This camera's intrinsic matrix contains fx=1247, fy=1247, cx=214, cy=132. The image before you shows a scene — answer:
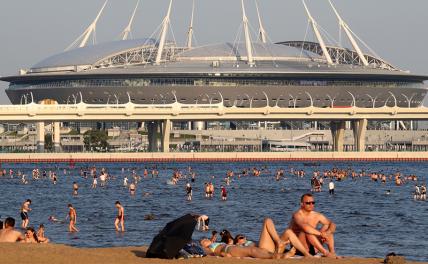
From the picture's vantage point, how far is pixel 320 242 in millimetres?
31203

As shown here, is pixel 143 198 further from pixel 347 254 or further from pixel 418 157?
pixel 418 157

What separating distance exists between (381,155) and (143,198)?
94.4 metres

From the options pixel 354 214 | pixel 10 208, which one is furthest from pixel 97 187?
pixel 354 214

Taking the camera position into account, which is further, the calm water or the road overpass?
the road overpass

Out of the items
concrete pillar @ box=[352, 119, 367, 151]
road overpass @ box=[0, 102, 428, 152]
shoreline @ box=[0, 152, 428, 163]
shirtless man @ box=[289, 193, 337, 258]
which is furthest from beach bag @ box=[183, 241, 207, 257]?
concrete pillar @ box=[352, 119, 367, 151]

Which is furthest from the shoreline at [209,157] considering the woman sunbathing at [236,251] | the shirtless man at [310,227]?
the shirtless man at [310,227]

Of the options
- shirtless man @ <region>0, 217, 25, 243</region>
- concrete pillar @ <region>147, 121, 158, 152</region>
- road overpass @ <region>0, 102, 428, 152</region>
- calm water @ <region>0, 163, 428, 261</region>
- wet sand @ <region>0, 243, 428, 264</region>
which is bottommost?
calm water @ <region>0, 163, 428, 261</region>

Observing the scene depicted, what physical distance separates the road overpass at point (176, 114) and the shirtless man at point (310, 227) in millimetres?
129916

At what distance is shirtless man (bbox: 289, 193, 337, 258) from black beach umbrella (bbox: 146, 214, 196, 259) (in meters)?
2.73

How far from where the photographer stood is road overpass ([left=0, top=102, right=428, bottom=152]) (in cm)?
16088

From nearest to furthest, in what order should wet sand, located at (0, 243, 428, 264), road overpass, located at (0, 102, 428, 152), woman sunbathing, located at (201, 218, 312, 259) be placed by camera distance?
1. wet sand, located at (0, 243, 428, 264)
2. woman sunbathing, located at (201, 218, 312, 259)
3. road overpass, located at (0, 102, 428, 152)

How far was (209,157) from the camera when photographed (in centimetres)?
17188

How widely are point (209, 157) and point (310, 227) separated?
14149cm

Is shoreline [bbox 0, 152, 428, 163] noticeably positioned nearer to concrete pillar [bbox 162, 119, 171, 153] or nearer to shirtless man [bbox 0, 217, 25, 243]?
concrete pillar [bbox 162, 119, 171, 153]
